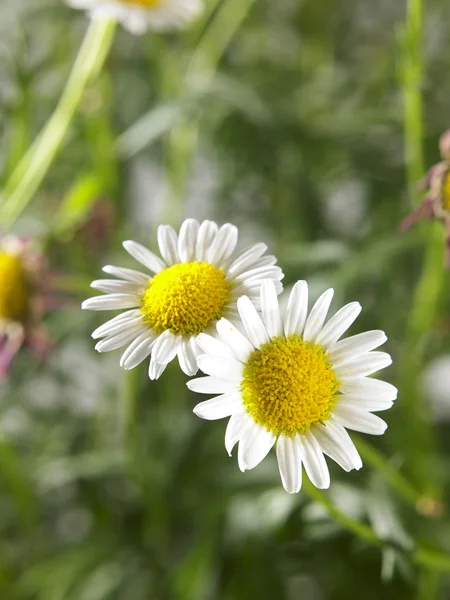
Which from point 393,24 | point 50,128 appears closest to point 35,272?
point 50,128

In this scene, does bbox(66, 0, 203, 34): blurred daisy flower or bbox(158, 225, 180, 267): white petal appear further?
bbox(66, 0, 203, 34): blurred daisy flower

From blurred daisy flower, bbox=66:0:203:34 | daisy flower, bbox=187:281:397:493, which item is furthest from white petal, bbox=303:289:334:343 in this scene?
blurred daisy flower, bbox=66:0:203:34

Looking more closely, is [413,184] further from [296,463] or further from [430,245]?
[296,463]

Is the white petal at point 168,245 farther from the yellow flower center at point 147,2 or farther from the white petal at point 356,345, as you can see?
the yellow flower center at point 147,2

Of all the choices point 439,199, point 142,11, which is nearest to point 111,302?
point 439,199

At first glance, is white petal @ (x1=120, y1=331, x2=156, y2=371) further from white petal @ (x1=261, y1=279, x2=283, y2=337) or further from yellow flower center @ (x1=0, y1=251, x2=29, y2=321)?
yellow flower center @ (x1=0, y1=251, x2=29, y2=321)

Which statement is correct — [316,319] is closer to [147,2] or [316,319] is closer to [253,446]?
[253,446]

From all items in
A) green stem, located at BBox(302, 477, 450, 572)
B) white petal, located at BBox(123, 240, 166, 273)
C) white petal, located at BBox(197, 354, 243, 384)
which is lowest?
green stem, located at BBox(302, 477, 450, 572)
